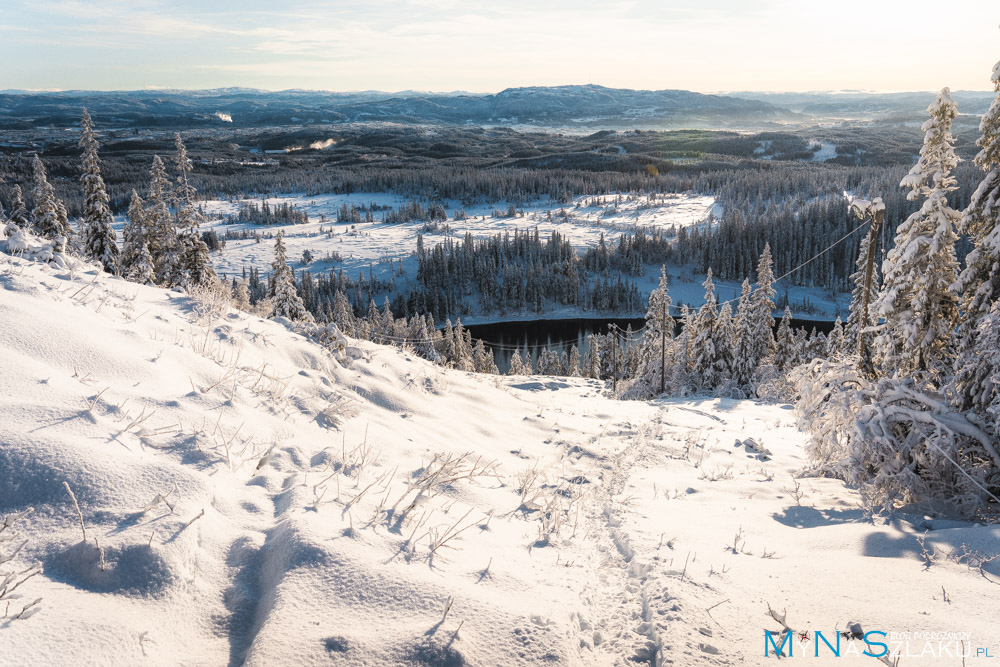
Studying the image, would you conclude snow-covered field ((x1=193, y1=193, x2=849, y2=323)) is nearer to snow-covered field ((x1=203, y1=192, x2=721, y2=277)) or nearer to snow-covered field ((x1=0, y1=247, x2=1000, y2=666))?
snow-covered field ((x1=203, y1=192, x2=721, y2=277))

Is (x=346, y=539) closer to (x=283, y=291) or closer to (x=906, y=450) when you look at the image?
(x=906, y=450)

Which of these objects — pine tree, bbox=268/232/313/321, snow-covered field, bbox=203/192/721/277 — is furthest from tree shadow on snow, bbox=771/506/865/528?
snow-covered field, bbox=203/192/721/277

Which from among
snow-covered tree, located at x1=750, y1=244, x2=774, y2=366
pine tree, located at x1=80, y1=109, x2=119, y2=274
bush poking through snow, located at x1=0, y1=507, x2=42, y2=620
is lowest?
snow-covered tree, located at x1=750, y1=244, x2=774, y2=366

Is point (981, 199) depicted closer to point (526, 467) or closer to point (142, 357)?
point (526, 467)

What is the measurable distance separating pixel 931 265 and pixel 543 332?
10401 centimetres

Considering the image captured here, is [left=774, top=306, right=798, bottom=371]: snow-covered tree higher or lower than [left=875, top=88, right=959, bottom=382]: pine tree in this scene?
lower

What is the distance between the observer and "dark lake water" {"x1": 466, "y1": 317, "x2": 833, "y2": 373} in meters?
104

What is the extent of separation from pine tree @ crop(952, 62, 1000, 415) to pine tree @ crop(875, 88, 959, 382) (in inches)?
19.3

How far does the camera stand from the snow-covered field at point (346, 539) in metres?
3.36

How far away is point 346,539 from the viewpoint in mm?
4219

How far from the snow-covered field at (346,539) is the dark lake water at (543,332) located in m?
87.1

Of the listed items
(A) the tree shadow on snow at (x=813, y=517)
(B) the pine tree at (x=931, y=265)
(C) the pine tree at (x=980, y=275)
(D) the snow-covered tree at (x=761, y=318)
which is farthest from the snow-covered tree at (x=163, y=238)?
(D) the snow-covered tree at (x=761, y=318)

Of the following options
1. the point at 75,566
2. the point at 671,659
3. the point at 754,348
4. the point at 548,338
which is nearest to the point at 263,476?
the point at 75,566

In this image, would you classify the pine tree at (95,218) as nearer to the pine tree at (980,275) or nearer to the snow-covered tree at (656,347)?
the snow-covered tree at (656,347)
